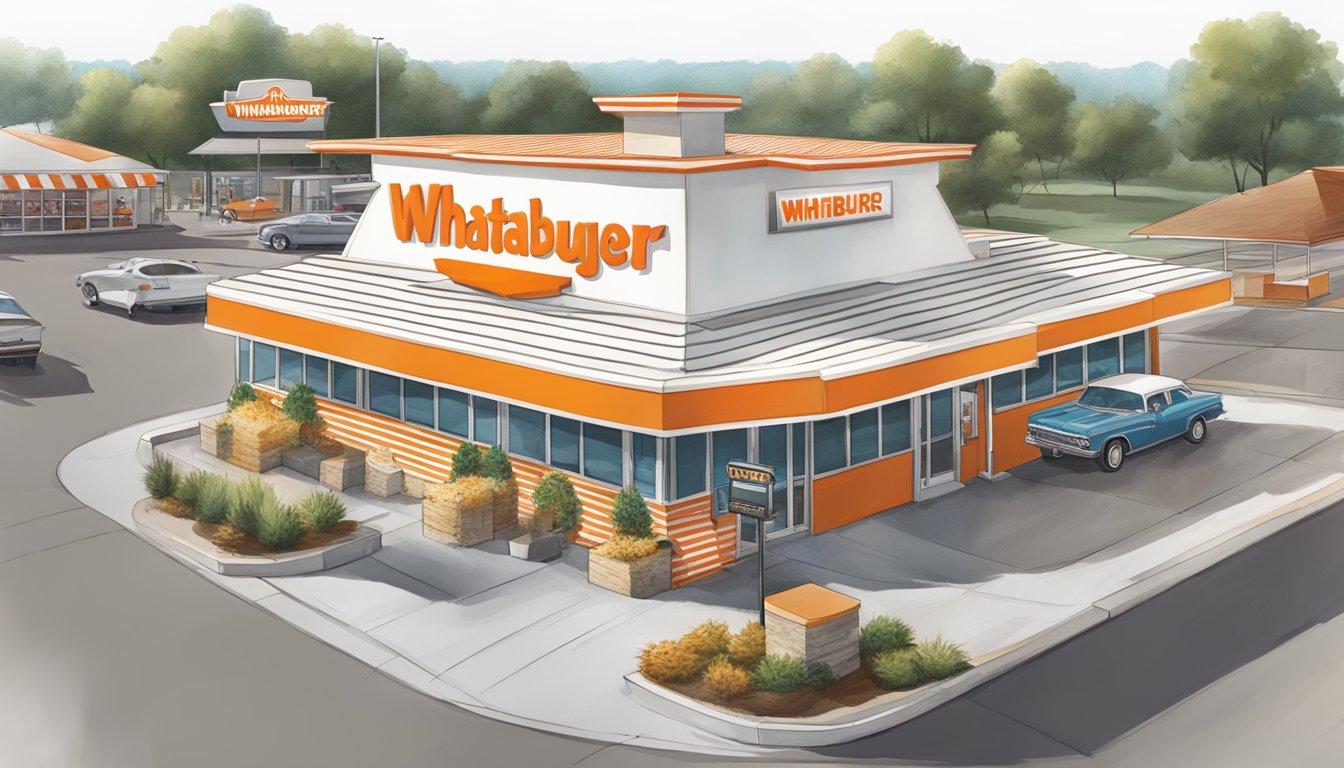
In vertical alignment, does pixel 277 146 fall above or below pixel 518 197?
above

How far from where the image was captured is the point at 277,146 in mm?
77125

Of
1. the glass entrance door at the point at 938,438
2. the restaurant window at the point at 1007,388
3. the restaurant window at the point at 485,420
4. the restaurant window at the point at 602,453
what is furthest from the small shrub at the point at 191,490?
the restaurant window at the point at 1007,388

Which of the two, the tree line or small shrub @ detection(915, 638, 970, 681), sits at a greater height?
the tree line

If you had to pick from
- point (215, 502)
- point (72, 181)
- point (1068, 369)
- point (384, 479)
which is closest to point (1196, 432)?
point (1068, 369)

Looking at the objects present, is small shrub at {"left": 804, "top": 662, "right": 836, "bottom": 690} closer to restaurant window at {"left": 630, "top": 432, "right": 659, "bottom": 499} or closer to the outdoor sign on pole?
the outdoor sign on pole

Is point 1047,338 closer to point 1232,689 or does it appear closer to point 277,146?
point 1232,689

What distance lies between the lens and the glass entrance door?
23.3 meters

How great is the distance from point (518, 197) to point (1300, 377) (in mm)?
21796

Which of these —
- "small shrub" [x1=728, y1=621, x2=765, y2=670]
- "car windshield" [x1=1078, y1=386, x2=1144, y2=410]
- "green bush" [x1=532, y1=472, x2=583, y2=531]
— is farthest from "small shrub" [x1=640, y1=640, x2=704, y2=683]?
"car windshield" [x1=1078, y1=386, x2=1144, y2=410]

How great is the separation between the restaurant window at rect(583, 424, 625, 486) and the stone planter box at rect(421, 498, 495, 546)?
188cm

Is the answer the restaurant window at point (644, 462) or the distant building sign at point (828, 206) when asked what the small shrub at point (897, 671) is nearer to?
the restaurant window at point (644, 462)

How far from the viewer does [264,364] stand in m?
27.5

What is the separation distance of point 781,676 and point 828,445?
6714 mm

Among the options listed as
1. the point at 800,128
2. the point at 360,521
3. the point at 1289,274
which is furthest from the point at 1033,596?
the point at 800,128
